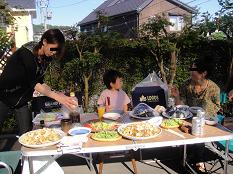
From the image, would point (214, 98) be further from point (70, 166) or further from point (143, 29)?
point (143, 29)

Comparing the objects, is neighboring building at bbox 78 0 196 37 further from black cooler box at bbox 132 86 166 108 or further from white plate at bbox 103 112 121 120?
white plate at bbox 103 112 121 120

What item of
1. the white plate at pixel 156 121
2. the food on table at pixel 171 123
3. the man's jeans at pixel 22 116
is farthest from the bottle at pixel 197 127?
the man's jeans at pixel 22 116

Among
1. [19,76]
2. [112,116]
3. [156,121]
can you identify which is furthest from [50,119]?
[156,121]

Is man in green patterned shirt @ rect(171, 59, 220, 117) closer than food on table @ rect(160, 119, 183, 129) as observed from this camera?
No

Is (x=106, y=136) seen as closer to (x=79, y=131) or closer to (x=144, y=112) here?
(x=79, y=131)

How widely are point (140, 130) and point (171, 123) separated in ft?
1.34

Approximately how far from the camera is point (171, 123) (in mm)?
2748

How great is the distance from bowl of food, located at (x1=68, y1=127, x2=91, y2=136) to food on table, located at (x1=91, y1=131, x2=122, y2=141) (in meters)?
0.08

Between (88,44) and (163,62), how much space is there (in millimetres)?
2041

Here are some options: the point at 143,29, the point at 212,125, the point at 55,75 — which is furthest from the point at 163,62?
the point at 212,125

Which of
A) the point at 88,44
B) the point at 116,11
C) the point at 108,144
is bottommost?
the point at 108,144

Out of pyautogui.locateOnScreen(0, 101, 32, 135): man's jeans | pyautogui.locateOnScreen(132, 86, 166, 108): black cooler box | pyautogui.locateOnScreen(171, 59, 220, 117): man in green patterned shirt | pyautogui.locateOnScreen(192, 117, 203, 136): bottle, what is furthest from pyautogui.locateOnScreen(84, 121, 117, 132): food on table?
pyautogui.locateOnScreen(132, 86, 166, 108): black cooler box

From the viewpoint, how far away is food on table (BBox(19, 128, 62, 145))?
231cm

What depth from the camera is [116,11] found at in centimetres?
2284
